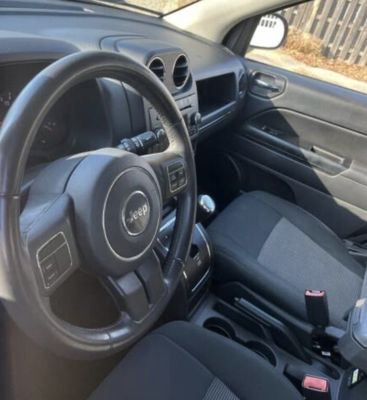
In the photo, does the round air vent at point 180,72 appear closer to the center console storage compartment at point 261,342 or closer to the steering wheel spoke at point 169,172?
the steering wheel spoke at point 169,172

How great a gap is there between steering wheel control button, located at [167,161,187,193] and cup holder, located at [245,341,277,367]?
2.10 feet

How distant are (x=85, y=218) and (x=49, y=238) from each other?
0.08 m

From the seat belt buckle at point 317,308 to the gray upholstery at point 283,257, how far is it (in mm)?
48

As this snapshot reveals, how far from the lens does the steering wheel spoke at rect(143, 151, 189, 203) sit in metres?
0.97

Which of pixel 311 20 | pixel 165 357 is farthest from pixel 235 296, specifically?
pixel 311 20

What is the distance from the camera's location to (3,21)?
1.15 meters

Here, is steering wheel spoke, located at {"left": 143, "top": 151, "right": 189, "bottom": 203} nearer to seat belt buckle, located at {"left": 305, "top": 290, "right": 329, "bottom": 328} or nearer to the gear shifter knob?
the gear shifter knob

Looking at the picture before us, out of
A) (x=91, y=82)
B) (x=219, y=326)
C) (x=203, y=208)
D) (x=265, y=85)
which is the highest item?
(x=91, y=82)

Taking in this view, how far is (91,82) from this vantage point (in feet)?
3.82

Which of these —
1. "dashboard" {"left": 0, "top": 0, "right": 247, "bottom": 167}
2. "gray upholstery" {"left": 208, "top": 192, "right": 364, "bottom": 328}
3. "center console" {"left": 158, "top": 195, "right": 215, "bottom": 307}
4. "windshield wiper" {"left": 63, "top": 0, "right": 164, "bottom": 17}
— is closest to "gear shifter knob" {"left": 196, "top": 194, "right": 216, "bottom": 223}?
"center console" {"left": 158, "top": 195, "right": 215, "bottom": 307}

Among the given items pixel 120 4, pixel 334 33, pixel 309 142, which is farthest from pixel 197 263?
pixel 334 33

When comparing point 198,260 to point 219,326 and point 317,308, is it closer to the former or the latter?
point 219,326

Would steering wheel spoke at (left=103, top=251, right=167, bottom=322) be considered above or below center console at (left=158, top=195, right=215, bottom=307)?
above

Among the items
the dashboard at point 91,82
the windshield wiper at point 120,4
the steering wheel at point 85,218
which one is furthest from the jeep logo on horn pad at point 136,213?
the windshield wiper at point 120,4
